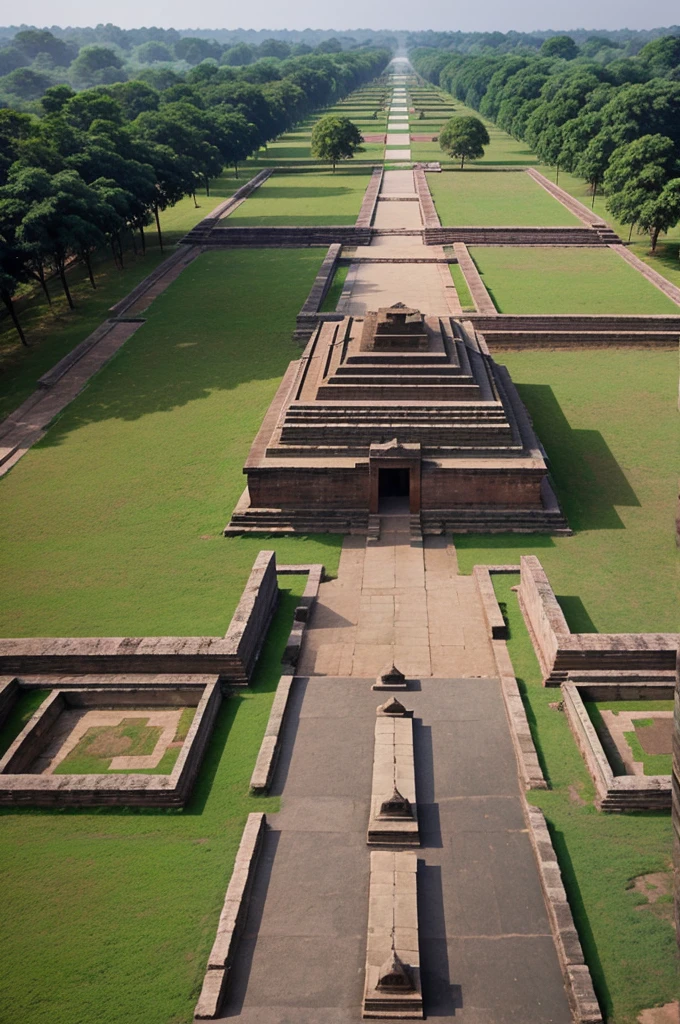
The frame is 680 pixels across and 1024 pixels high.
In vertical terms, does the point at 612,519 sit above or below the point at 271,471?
below

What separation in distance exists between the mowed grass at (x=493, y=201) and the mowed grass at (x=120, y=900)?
161 ft

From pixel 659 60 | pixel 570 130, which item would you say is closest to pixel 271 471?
pixel 570 130

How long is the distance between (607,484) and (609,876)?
1352cm

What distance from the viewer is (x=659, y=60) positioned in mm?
105062

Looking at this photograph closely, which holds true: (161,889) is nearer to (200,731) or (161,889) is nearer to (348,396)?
(200,731)

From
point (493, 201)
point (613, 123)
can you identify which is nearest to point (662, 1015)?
point (493, 201)

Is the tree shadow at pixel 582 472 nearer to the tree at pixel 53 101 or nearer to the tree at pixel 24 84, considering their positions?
the tree at pixel 53 101

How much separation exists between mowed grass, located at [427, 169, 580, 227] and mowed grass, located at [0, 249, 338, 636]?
80.3 feet

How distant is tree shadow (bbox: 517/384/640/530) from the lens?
2172 centimetres

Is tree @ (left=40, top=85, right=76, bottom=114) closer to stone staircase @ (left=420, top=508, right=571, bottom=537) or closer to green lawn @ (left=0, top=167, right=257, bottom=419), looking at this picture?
Answer: green lawn @ (left=0, top=167, right=257, bottom=419)

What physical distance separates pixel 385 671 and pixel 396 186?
63851mm

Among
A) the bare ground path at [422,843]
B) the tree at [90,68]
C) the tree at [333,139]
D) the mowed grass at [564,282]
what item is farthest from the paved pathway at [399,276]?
the tree at [90,68]

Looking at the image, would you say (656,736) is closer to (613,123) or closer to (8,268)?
(8,268)

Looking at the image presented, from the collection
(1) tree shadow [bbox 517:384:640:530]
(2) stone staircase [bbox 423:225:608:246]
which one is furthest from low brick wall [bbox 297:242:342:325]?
(1) tree shadow [bbox 517:384:640:530]
